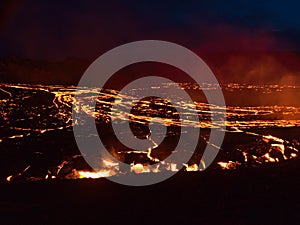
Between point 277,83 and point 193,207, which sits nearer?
point 193,207

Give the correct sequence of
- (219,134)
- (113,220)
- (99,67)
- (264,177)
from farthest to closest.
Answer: (99,67) < (219,134) < (264,177) < (113,220)

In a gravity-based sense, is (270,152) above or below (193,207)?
above

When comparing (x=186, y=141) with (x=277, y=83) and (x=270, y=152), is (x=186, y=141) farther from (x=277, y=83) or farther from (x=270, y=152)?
(x=277, y=83)

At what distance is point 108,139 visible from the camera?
327 centimetres

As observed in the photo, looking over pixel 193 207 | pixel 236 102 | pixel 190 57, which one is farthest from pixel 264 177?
pixel 190 57

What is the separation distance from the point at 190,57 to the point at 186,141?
14.5ft

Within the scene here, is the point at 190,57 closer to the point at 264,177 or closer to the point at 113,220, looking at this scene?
the point at 264,177

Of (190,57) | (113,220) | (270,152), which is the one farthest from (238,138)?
Answer: (190,57)

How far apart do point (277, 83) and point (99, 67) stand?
3.61 m

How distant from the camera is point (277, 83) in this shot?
7344mm

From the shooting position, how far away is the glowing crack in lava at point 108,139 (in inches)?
102

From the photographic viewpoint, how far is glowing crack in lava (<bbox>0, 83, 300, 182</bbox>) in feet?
8.52

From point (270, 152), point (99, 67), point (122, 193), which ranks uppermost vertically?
point (99, 67)

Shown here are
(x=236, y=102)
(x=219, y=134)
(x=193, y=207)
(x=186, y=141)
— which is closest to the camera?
(x=193, y=207)
